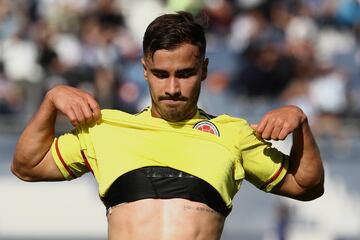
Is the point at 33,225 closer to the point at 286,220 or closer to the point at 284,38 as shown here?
the point at 286,220

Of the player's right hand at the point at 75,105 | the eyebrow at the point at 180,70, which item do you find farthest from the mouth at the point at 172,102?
the player's right hand at the point at 75,105

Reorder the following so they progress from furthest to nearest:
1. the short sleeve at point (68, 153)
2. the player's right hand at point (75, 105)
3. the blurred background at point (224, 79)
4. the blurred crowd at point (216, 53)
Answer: the blurred crowd at point (216, 53), the blurred background at point (224, 79), the short sleeve at point (68, 153), the player's right hand at point (75, 105)

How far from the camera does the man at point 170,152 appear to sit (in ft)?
11.9

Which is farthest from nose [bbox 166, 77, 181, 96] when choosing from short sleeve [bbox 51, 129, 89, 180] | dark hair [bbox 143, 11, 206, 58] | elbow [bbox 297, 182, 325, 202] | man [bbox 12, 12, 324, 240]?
elbow [bbox 297, 182, 325, 202]

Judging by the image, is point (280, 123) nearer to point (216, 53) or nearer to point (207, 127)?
point (207, 127)

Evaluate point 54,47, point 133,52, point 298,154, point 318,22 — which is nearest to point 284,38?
point 318,22

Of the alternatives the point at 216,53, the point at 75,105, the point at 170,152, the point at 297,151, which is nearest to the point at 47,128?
the point at 75,105

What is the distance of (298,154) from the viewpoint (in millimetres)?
3787

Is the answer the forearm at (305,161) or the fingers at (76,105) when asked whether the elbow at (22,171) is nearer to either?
the fingers at (76,105)

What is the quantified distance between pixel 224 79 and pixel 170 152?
284 inches

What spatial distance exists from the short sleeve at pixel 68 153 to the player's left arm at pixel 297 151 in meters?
0.71

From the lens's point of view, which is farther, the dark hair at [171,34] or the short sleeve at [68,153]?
the short sleeve at [68,153]

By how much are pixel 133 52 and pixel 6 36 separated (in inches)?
63.6

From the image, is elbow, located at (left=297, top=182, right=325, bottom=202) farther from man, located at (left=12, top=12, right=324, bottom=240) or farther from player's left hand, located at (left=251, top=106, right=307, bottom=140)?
player's left hand, located at (left=251, top=106, right=307, bottom=140)
